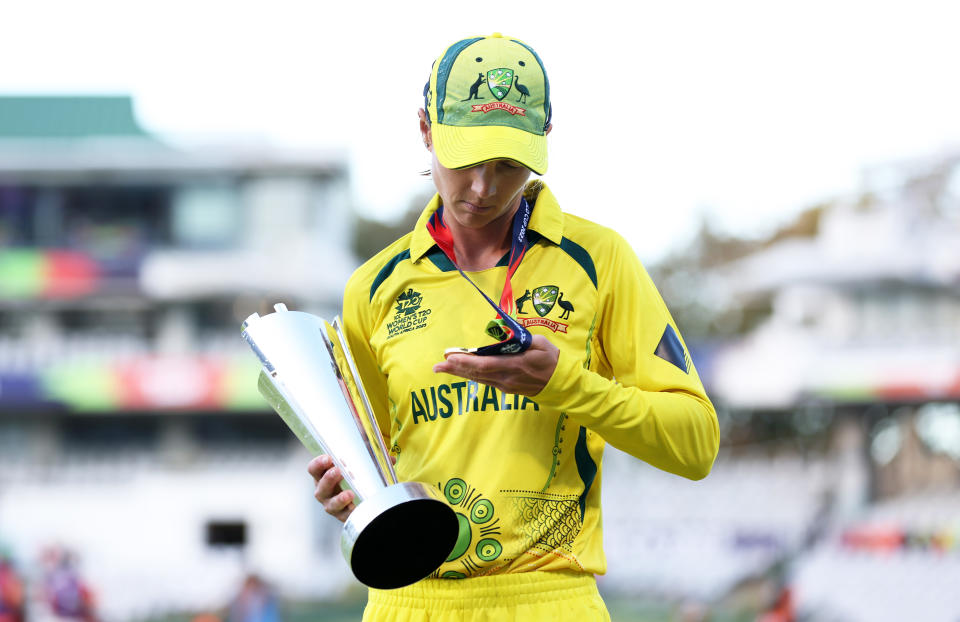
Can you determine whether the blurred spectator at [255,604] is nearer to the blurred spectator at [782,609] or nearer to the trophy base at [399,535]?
the blurred spectator at [782,609]

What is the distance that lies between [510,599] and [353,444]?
42cm

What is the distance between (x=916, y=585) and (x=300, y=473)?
1268cm

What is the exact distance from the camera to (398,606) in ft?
7.58

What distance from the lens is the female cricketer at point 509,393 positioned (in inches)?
84.6

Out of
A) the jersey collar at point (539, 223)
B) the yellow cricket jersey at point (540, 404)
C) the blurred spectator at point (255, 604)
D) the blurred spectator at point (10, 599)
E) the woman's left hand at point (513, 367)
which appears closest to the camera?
the woman's left hand at point (513, 367)

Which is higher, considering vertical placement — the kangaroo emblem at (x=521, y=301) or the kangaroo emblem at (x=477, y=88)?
the kangaroo emblem at (x=477, y=88)

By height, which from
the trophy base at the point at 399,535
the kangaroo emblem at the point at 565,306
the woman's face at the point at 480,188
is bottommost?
the trophy base at the point at 399,535

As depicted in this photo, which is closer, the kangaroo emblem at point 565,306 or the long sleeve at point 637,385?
the long sleeve at point 637,385

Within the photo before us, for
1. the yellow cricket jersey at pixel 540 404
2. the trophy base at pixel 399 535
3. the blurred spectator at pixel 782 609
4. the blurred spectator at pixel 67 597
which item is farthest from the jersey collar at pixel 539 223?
the blurred spectator at pixel 67 597

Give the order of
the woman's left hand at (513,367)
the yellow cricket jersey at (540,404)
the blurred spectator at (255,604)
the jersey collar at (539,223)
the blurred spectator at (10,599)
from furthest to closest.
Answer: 1. the blurred spectator at (10,599)
2. the blurred spectator at (255,604)
3. the jersey collar at (539,223)
4. the yellow cricket jersey at (540,404)
5. the woman's left hand at (513,367)

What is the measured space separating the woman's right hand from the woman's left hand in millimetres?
370

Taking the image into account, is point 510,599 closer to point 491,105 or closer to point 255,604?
point 491,105

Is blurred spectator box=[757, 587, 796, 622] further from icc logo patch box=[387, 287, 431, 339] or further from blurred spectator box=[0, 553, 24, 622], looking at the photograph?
icc logo patch box=[387, 287, 431, 339]

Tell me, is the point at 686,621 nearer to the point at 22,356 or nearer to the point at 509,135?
the point at 509,135
